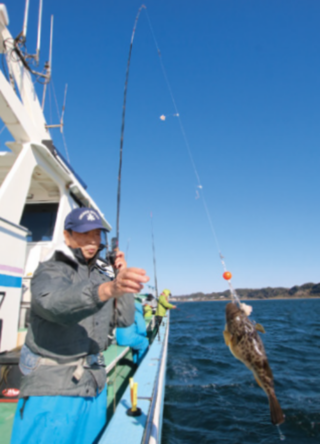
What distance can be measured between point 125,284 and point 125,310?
1.10m

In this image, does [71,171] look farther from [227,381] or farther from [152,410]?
[227,381]

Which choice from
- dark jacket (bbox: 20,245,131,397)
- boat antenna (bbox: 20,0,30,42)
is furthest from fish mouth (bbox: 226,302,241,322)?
boat antenna (bbox: 20,0,30,42)

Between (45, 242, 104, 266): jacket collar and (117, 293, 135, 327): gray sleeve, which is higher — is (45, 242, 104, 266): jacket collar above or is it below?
above

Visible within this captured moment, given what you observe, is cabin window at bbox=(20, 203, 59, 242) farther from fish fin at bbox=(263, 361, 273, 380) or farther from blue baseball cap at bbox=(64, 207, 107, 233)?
fish fin at bbox=(263, 361, 273, 380)

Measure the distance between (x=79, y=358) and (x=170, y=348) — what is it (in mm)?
11251

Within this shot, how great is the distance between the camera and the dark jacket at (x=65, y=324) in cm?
159

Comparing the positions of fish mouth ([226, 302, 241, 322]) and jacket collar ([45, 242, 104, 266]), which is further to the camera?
fish mouth ([226, 302, 241, 322])

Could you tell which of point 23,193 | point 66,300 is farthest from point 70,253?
point 23,193

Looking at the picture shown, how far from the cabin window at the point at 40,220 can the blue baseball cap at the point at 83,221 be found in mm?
5476

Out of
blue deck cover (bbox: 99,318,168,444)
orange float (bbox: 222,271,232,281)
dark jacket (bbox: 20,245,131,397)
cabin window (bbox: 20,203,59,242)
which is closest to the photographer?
dark jacket (bbox: 20,245,131,397)

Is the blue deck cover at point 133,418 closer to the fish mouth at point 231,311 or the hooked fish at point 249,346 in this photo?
the hooked fish at point 249,346

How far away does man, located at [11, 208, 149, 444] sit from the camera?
5.27ft

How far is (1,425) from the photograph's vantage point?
314 cm

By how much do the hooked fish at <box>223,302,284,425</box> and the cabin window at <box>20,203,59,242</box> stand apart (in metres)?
6.02
